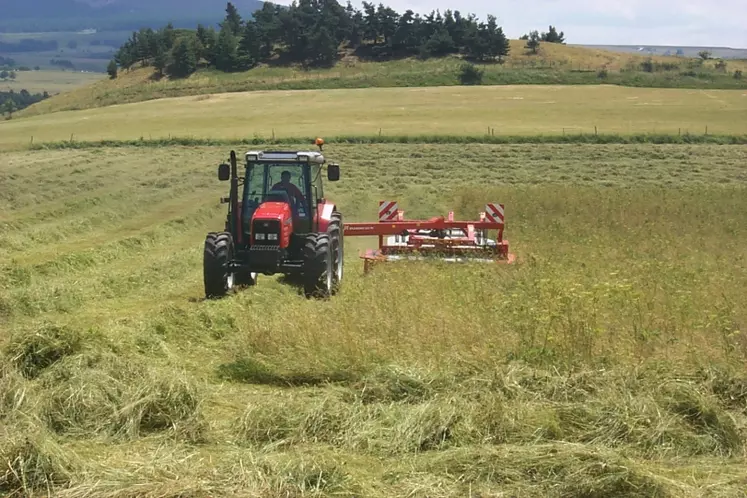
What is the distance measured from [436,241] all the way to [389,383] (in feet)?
25.1

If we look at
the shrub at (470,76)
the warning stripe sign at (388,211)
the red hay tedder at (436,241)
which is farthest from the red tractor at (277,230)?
the shrub at (470,76)

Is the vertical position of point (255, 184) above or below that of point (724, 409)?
above

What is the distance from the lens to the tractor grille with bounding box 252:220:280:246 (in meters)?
11.1

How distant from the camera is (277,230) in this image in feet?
36.4

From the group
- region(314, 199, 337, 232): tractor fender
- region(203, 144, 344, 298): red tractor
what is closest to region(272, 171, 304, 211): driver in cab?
region(203, 144, 344, 298): red tractor

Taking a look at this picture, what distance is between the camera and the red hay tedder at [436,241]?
13.5 meters

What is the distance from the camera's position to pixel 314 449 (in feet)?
17.1

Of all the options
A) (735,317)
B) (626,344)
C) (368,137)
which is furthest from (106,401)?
(368,137)

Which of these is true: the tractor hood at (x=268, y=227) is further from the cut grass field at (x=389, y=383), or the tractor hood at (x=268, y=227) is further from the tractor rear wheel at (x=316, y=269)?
the cut grass field at (x=389, y=383)

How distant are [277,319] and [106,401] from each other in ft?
8.53

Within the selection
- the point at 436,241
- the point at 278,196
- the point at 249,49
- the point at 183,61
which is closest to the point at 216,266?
the point at 278,196

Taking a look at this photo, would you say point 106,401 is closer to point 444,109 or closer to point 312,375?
point 312,375

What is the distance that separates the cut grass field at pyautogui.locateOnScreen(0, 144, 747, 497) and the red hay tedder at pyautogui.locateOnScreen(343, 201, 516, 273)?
36.3 inches

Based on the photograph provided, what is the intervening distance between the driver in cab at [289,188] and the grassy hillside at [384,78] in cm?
6011
